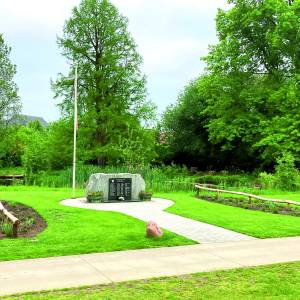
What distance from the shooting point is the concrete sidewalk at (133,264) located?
21.7ft

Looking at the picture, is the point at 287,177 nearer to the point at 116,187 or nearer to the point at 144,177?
the point at 144,177

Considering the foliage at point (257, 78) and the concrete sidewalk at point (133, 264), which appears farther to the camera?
the foliage at point (257, 78)

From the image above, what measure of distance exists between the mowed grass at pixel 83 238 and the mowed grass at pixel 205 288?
231cm

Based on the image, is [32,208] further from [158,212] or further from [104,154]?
[104,154]

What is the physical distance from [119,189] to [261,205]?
5.98 m

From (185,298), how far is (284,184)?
63.3 ft

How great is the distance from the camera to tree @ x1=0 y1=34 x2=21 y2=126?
4244 centimetres

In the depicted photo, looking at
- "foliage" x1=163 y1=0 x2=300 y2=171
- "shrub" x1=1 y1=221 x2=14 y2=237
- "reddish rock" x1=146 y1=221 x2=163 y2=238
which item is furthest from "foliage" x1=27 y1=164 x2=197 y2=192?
"reddish rock" x1=146 y1=221 x2=163 y2=238

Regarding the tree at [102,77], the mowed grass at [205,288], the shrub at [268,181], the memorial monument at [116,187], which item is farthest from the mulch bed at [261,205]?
the tree at [102,77]

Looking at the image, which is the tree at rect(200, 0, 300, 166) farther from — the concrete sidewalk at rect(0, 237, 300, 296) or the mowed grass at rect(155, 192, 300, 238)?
the concrete sidewalk at rect(0, 237, 300, 296)

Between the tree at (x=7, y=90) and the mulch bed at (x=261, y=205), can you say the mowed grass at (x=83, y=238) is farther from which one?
the tree at (x=7, y=90)

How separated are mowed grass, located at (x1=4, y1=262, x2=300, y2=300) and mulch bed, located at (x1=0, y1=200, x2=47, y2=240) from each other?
4325 mm

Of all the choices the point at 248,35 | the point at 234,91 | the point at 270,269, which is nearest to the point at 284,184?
the point at 234,91

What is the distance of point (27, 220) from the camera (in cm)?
1184
